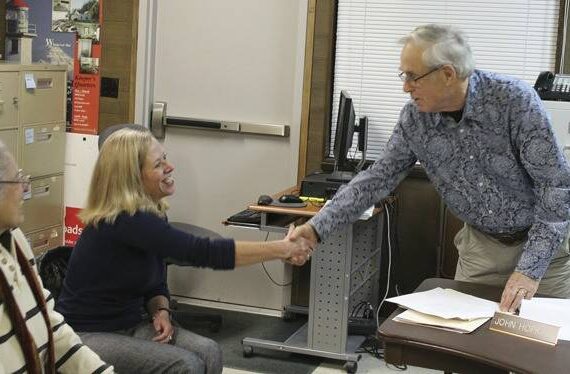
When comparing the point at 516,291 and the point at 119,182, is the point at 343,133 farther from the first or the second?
the point at 516,291

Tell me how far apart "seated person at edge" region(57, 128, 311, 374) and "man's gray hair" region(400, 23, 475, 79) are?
2.49ft

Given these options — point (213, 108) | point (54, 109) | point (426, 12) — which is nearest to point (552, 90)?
point (426, 12)

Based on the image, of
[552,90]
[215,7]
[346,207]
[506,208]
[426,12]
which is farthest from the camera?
[215,7]

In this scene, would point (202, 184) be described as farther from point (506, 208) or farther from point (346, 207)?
point (506, 208)

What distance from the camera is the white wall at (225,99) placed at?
4.75 m

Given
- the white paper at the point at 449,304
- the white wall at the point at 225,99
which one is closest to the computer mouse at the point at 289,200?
the white wall at the point at 225,99

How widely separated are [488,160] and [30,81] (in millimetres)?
3017

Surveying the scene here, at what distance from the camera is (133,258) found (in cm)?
273

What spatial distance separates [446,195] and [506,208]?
199 millimetres

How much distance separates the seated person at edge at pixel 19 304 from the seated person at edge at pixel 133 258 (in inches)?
→ 17.2

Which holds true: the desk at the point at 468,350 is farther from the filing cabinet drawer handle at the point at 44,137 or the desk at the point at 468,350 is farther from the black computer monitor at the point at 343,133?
the filing cabinet drawer handle at the point at 44,137

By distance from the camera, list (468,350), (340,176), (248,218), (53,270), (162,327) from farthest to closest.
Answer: (340,176) < (248,218) < (53,270) < (162,327) < (468,350)

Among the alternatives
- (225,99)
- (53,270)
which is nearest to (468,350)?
(53,270)

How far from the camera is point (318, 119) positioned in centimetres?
471
